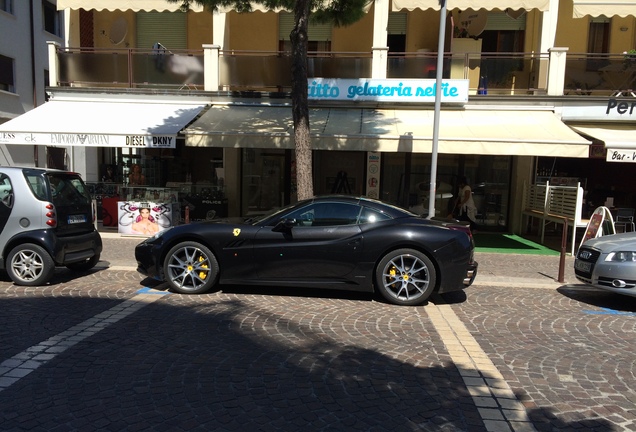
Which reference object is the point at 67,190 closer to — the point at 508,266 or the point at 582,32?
the point at 508,266

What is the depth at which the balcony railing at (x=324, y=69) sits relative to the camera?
1257 centimetres

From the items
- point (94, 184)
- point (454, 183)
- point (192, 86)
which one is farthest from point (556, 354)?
point (94, 184)

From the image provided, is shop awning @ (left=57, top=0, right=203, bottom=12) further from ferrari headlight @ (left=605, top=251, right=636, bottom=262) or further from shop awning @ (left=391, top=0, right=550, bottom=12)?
ferrari headlight @ (left=605, top=251, right=636, bottom=262)

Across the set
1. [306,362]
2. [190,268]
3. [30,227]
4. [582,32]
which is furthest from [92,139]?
[582,32]

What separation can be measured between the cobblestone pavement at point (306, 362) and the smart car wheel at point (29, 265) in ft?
0.50

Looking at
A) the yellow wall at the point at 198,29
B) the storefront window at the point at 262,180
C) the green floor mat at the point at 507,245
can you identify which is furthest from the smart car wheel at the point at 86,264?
the yellow wall at the point at 198,29

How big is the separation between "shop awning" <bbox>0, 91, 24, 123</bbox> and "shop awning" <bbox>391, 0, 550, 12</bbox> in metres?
17.7

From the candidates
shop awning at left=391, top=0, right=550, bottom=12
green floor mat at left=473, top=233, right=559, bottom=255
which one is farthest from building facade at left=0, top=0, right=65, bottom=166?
green floor mat at left=473, top=233, right=559, bottom=255

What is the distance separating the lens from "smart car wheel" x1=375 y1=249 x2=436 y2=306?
6.07m

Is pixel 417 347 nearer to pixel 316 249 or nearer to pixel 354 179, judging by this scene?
pixel 316 249

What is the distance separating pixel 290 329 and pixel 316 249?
4.56 ft

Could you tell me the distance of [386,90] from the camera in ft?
40.7

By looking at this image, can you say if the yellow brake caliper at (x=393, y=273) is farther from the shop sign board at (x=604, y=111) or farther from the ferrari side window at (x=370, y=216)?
the shop sign board at (x=604, y=111)

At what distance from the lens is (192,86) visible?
43.6 feet
